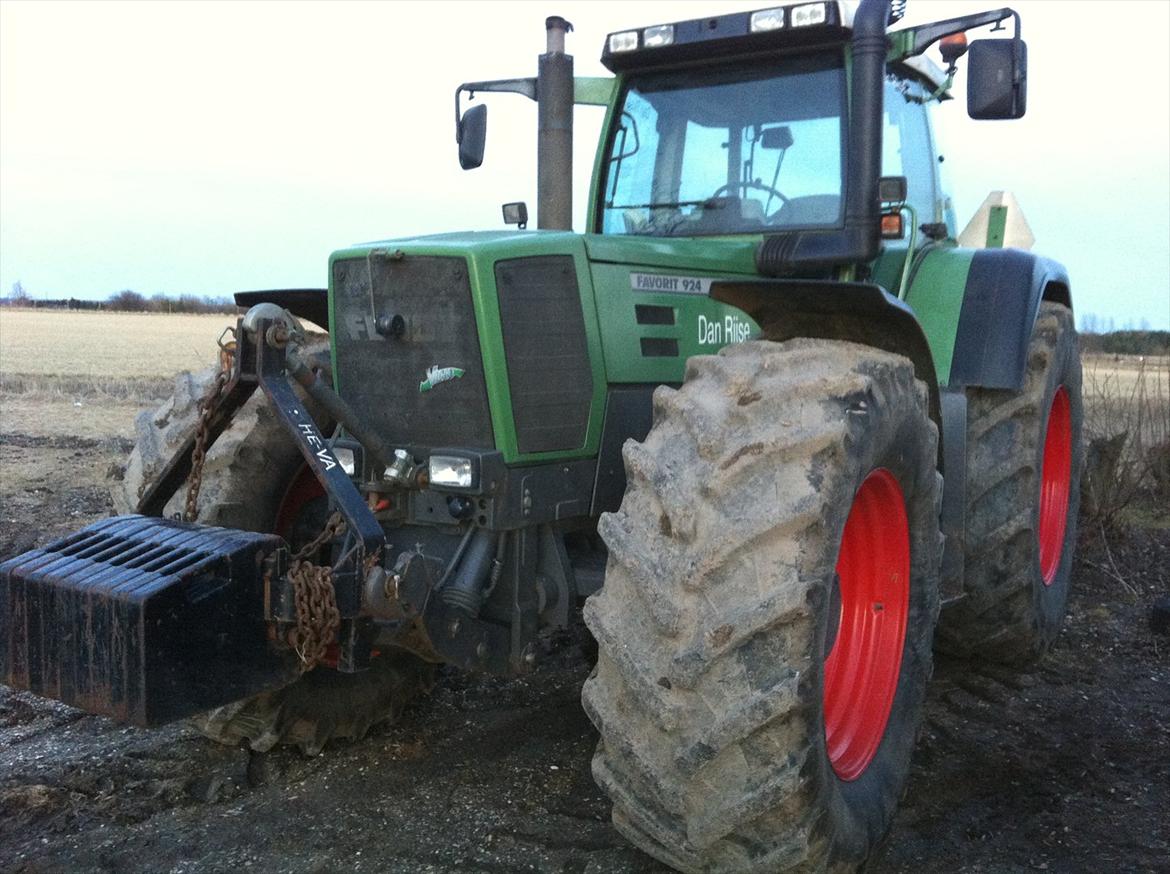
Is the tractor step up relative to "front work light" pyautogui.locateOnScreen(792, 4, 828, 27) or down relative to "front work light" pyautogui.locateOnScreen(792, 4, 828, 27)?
down

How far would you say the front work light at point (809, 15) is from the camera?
3.81m

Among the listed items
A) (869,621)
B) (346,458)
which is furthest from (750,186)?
(346,458)

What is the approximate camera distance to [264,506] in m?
3.73

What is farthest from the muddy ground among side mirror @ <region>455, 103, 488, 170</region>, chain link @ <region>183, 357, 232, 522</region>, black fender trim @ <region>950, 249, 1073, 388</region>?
side mirror @ <region>455, 103, 488, 170</region>

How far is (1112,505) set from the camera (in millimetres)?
7320

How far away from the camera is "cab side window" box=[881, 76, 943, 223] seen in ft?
14.4

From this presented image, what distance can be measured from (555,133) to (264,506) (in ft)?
6.16

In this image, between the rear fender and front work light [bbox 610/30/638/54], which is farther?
front work light [bbox 610/30/638/54]

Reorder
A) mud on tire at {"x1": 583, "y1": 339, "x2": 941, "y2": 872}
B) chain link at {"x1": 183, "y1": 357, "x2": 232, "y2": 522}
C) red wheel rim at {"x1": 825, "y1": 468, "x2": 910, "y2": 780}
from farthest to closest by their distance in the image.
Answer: red wheel rim at {"x1": 825, "y1": 468, "x2": 910, "y2": 780} < chain link at {"x1": 183, "y1": 357, "x2": 232, "y2": 522} < mud on tire at {"x1": 583, "y1": 339, "x2": 941, "y2": 872}

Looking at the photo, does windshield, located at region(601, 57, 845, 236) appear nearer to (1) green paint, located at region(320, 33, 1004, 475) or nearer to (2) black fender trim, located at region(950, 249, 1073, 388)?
(1) green paint, located at region(320, 33, 1004, 475)

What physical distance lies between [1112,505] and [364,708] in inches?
212

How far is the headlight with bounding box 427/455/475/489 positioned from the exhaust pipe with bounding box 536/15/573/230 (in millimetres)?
1649

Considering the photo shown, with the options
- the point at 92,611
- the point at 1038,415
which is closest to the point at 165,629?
the point at 92,611

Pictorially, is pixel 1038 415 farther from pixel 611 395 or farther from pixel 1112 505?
pixel 1112 505
